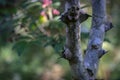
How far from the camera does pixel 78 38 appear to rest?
1.03 meters

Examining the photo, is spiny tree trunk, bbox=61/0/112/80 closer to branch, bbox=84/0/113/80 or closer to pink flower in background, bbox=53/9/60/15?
branch, bbox=84/0/113/80

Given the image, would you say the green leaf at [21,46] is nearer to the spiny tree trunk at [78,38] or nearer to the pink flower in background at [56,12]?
the pink flower in background at [56,12]

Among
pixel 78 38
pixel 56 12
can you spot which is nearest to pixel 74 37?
pixel 78 38

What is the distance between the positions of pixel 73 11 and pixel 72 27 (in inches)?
1.8

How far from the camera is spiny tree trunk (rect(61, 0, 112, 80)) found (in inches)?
38.6

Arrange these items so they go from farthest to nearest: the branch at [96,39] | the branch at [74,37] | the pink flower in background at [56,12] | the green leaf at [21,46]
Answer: the pink flower in background at [56,12] < the green leaf at [21,46] < the branch at [96,39] < the branch at [74,37]

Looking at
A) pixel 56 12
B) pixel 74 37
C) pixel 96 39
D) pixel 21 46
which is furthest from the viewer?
pixel 56 12

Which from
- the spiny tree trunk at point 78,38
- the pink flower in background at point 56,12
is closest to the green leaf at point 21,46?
the pink flower in background at point 56,12

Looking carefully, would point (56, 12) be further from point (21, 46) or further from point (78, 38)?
point (78, 38)

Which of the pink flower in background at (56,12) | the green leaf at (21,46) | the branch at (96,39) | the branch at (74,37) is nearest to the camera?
the branch at (74,37)

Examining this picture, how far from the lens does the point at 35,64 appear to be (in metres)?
4.26

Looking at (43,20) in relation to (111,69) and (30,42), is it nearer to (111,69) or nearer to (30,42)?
(30,42)

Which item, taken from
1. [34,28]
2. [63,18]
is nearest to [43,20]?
[34,28]

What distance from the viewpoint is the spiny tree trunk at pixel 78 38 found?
0.98m
